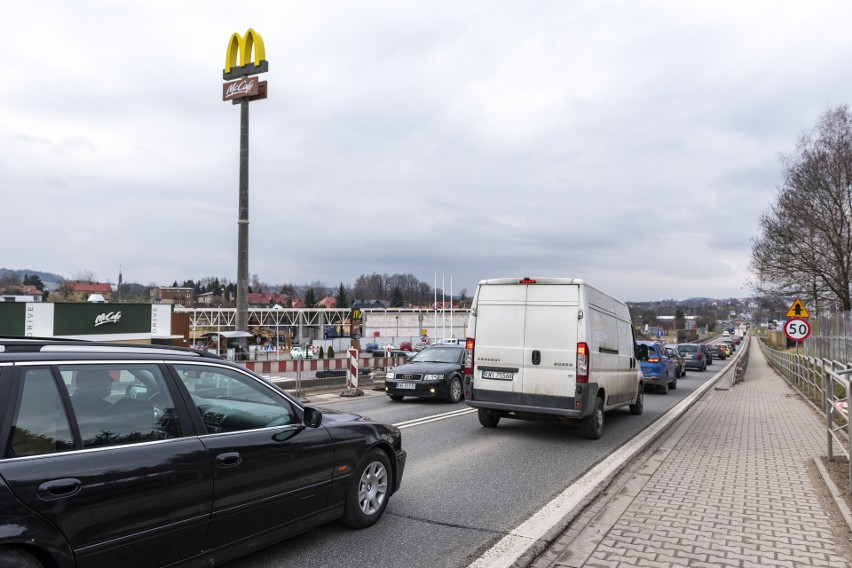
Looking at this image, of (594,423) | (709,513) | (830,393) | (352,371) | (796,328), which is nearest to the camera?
(709,513)

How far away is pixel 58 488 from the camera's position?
288cm

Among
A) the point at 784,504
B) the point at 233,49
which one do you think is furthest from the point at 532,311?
the point at 233,49

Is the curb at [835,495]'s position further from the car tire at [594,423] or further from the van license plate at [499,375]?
the van license plate at [499,375]

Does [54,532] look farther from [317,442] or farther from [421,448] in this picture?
[421,448]

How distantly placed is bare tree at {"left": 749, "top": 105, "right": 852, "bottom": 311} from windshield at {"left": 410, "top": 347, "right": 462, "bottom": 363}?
78.5ft

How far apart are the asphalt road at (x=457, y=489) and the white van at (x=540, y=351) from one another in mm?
587

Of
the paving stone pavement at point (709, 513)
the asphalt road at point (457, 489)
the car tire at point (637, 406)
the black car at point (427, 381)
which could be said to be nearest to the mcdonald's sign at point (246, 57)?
the black car at point (427, 381)

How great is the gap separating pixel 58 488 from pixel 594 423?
792cm

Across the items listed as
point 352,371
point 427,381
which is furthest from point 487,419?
point 352,371

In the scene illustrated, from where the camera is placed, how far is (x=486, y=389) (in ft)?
31.2

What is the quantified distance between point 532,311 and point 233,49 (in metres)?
13.1

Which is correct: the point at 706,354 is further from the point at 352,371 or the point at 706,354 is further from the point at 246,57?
the point at 246,57

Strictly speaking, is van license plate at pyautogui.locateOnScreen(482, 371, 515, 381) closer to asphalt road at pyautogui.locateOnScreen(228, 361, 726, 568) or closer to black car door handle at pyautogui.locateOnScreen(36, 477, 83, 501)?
asphalt road at pyautogui.locateOnScreen(228, 361, 726, 568)

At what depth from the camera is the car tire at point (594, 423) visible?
30.7ft
